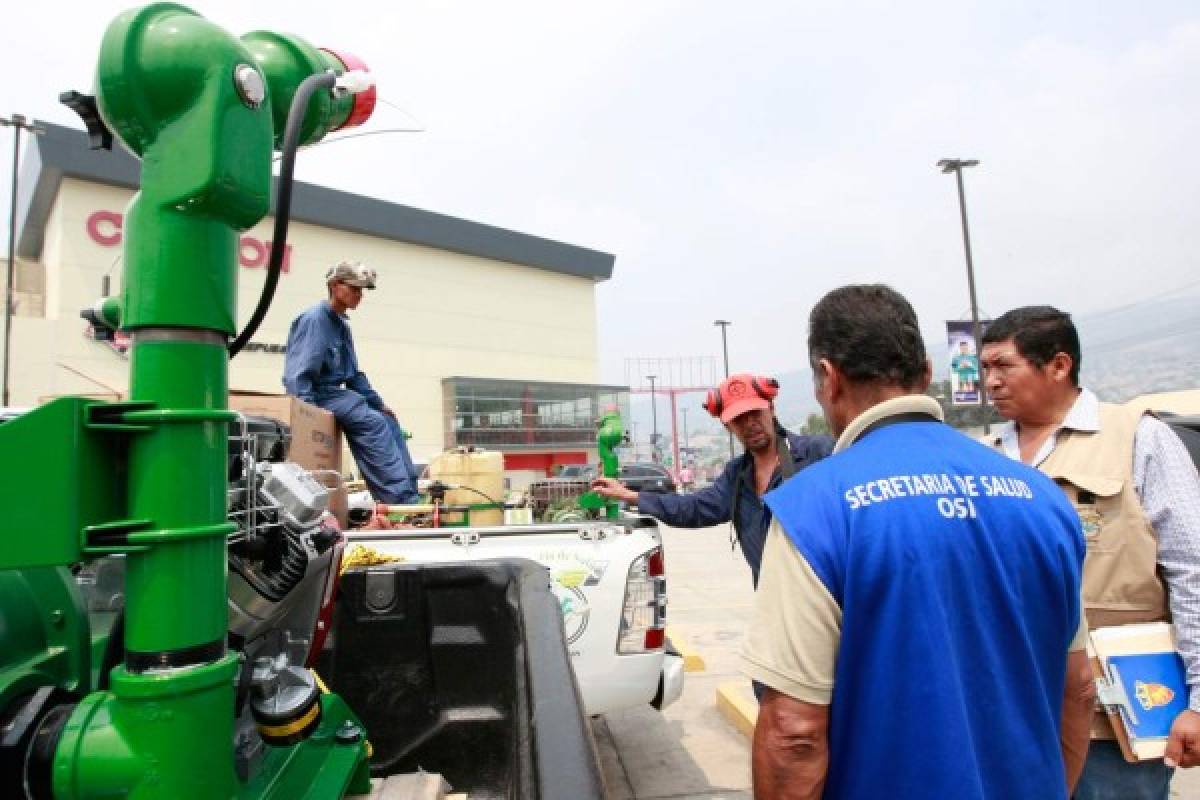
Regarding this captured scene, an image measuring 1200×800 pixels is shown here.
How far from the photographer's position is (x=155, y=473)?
1.09 m

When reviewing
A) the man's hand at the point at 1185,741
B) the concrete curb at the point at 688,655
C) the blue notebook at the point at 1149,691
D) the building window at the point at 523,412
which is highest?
the building window at the point at 523,412

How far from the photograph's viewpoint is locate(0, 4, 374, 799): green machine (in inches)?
41.4

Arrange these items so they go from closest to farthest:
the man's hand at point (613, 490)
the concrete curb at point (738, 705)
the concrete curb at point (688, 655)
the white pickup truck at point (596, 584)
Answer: the white pickup truck at point (596, 584) → the man's hand at point (613, 490) → the concrete curb at point (738, 705) → the concrete curb at point (688, 655)

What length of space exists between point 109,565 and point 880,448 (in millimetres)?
1729

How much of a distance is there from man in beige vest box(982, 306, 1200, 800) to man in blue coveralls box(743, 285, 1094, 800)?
2.56 feet

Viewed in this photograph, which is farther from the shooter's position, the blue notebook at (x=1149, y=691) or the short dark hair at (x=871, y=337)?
the blue notebook at (x=1149, y=691)

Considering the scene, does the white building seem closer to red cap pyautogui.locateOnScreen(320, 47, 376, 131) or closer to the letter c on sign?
the letter c on sign

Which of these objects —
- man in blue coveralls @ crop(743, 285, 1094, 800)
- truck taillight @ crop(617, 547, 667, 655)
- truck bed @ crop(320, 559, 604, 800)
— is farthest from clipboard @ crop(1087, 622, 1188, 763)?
truck taillight @ crop(617, 547, 667, 655)

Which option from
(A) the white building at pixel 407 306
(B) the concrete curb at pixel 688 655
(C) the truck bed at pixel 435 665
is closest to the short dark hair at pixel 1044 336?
Result: (C) the truck bed at pixel 435 665

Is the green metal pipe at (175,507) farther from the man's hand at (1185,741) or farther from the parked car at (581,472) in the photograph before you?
the parked car at (581,472)

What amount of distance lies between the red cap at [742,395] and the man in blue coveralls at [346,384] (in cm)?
213

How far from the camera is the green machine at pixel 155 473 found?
3.45 feet

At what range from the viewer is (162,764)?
1.06 metres

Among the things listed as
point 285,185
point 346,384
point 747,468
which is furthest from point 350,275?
point 285,185
